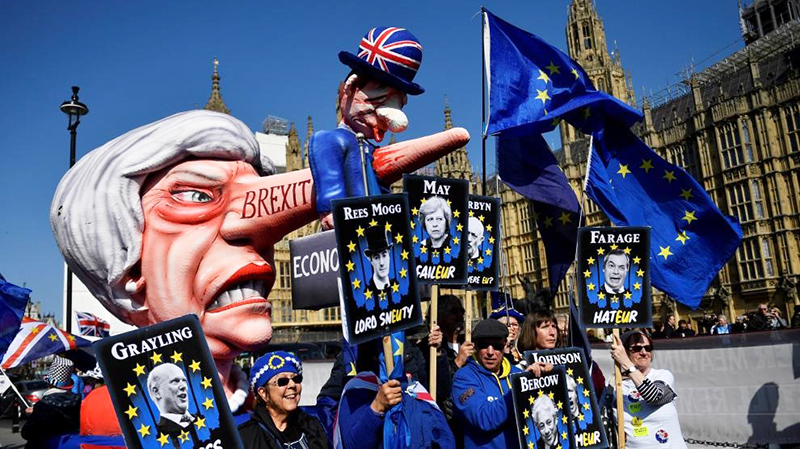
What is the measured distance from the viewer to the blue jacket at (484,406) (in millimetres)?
3215

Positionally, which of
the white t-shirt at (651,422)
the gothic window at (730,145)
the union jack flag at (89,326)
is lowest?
the white t-shirt at (651,422)

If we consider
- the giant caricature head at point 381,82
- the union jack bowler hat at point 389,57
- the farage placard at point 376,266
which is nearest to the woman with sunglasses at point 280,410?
the farage placard at point 376,266

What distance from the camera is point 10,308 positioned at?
227 inches

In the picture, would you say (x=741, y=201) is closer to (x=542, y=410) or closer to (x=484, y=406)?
(x=542, y=410)

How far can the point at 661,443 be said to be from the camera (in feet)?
12.5

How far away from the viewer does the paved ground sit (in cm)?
1069

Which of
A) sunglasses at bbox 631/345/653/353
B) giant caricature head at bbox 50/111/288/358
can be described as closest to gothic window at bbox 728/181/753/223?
sunglasses at bbox 631/345/653/353

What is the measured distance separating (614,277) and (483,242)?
0.92 metres

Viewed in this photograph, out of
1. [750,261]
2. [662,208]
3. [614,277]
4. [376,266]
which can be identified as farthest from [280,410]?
[750,261]

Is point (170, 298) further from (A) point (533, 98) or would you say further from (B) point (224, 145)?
(A) point (533, 98)

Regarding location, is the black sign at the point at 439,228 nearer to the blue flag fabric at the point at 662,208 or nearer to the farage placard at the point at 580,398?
the farage placard at the point at 580,398

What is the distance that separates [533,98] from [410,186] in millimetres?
2360

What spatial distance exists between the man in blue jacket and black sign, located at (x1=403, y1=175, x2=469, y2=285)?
0.43 m

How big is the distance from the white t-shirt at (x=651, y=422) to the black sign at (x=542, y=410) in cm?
70
